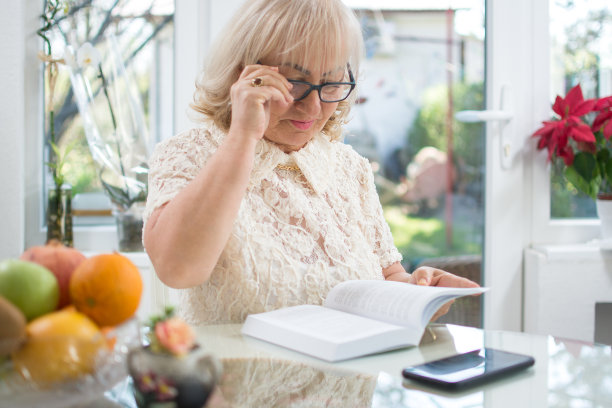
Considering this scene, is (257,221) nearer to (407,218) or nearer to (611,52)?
(611,52)

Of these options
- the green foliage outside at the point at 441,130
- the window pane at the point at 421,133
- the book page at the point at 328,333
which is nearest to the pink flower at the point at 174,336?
the book page at the point at 328,333

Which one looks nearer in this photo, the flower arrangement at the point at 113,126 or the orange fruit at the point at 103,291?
the orange fruit at the point at 103,291

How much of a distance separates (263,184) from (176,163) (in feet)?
0.61

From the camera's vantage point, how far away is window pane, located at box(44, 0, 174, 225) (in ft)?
6.37

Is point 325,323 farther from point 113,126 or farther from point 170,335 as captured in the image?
point 113,126

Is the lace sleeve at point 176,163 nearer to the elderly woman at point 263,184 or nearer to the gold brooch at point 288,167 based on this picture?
the elderly woman at point 263,184

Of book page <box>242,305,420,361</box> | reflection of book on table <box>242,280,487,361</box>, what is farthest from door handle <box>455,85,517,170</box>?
book page <box>242,305,420,361</box>

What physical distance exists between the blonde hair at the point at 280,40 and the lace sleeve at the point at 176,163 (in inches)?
3.3

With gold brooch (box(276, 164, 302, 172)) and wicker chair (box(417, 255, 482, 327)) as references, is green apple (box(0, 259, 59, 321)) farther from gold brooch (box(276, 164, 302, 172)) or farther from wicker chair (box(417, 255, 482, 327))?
wicker chair (box(417, 255, 482, 327))

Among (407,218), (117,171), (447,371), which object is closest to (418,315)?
(447,371)

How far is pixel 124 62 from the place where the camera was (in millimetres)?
1998

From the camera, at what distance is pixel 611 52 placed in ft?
7.18

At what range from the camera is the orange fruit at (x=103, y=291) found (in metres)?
0.57

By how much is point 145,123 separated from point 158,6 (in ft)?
1.26
